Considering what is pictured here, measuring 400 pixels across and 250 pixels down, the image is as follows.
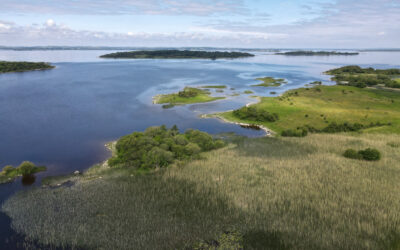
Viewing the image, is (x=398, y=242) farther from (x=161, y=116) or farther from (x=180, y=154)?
(x=161, y=116)

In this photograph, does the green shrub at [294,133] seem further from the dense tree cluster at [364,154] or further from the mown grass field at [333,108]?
the dense tree cluster at [364,154]

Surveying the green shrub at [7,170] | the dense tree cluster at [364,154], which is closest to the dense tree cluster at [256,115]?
the dense tree cluster at [364,154]

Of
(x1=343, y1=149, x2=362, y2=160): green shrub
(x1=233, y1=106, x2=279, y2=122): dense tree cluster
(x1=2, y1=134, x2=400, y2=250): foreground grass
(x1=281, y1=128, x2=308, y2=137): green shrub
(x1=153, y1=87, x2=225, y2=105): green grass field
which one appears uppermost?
(x1=153, y1=87, x2=225, y2=105): green grass field

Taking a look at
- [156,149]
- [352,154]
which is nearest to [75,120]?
[156,149]

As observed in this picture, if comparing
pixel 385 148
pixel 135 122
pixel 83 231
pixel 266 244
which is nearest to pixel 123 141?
pixel 83 231

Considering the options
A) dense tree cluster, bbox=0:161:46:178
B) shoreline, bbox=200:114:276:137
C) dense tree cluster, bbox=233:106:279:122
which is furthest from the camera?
dense tree cluster, bbox=233:106:279:122

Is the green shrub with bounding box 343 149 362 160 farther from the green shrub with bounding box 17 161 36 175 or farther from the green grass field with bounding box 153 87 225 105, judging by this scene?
the green grass field with bounding box 153 87 225 105

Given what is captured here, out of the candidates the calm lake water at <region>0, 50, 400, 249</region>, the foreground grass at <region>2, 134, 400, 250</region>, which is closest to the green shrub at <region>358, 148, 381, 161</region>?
the foreground grass at <region>2, 134, 400, 250</region>
